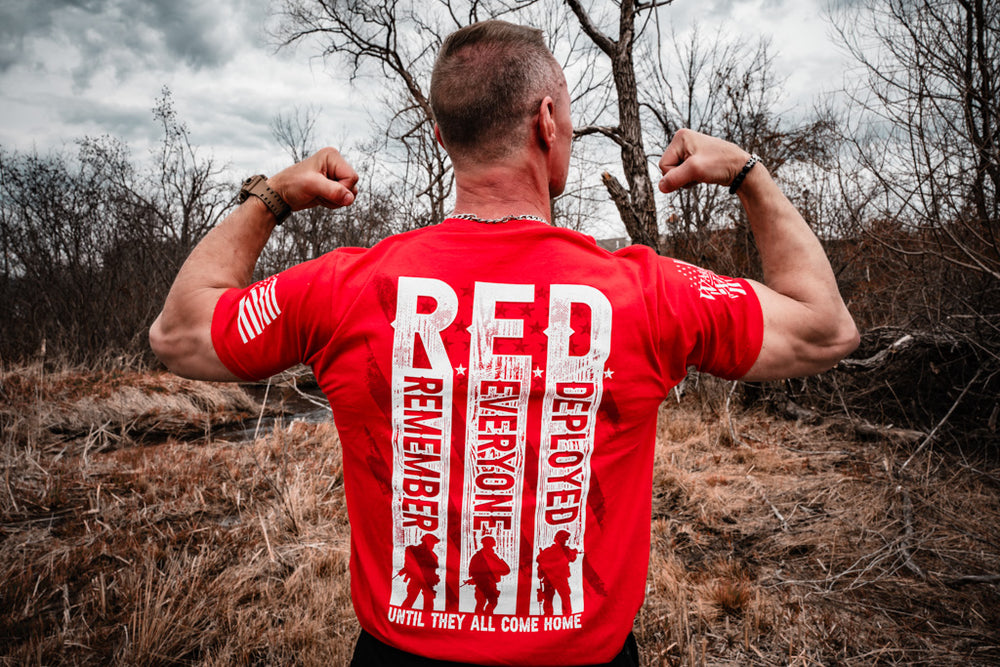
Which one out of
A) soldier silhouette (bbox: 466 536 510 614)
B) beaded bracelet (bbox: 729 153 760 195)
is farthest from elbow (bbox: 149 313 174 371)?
beaded bracelet (bbox: 729 153 760 195)

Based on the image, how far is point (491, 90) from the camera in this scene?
3.66 feet

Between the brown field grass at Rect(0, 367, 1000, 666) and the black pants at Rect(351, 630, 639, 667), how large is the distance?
59.3 inches

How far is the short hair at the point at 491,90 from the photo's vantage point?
3.66 ft

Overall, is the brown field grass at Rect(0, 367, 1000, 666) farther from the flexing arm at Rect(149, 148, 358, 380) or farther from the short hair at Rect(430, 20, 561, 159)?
the short hair at Rect(430, 20, 561, 159)

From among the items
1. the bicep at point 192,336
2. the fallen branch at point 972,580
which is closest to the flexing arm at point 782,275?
the bicep at point 192,336

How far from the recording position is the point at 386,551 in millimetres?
1012

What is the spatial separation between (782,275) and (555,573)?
0.84 m

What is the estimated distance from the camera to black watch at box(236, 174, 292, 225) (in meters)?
1.23

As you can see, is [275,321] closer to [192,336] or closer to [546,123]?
[192,336]

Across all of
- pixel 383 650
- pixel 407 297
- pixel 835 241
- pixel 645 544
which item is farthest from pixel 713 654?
pixel 835 241

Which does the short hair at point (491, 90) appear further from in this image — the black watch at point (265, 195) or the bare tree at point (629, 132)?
the bare tree at point (629, 132)

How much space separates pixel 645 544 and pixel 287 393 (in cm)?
1062

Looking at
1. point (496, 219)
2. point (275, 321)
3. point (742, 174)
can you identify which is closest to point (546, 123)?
point (496, 219)

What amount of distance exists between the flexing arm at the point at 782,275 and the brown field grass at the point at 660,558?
6.03 feet
